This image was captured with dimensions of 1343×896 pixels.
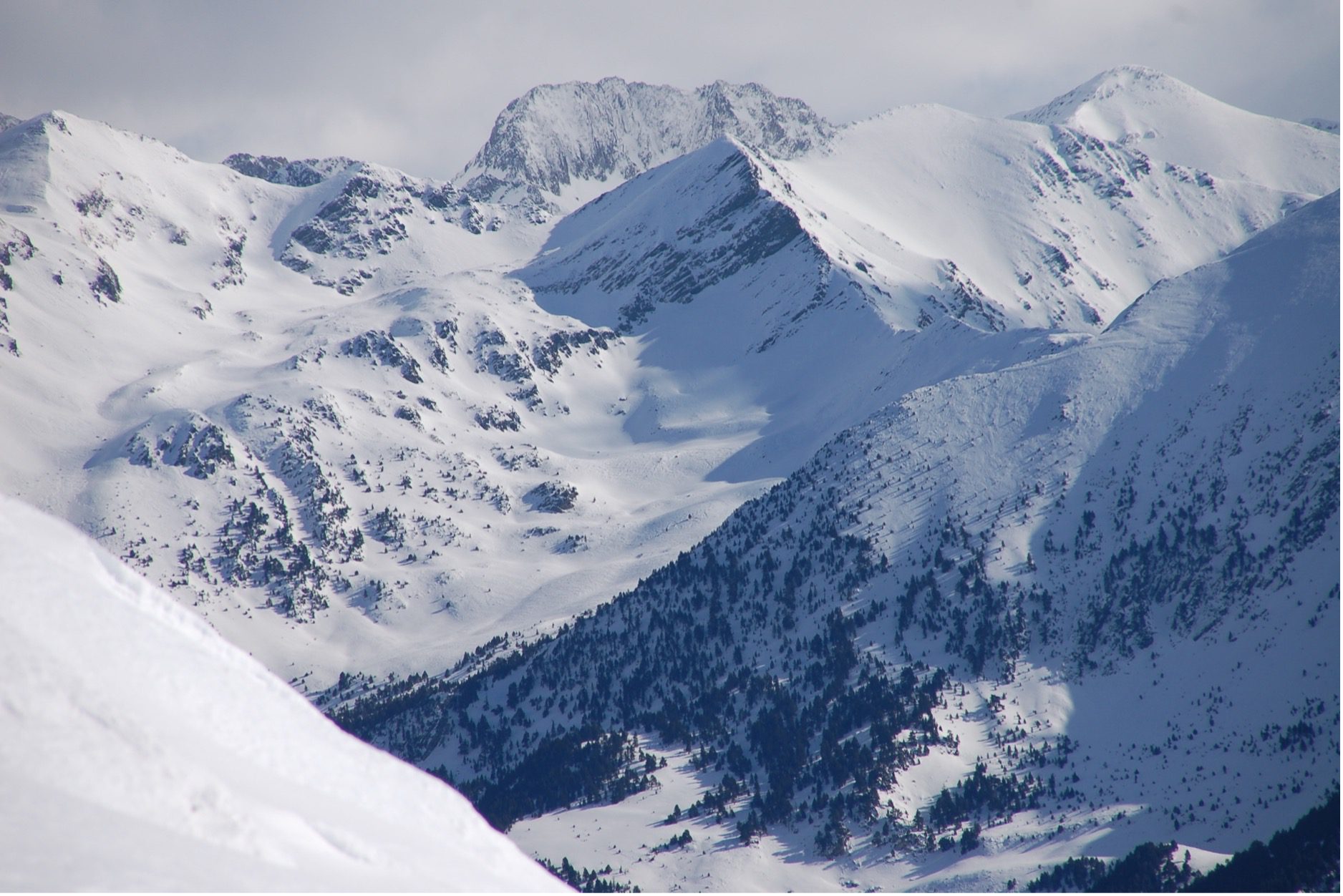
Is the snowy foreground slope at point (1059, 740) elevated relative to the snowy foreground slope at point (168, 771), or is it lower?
lower

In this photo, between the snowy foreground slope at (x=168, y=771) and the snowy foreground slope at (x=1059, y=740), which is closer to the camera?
the snowy foreground slope at (x=168, y=771)

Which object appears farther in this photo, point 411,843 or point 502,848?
point 502,848

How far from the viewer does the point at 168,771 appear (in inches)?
1089

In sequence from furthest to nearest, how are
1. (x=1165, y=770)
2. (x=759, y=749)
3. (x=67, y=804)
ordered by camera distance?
(x=759, y=749), (x=1165, y=770), (x=67, y=804)

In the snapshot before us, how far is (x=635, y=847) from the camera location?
169500 millimetres

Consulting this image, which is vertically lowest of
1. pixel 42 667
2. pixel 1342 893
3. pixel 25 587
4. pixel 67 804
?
pixel 1342 893

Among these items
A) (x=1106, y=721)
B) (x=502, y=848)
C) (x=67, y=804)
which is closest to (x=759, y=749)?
(x=1106, y=721)

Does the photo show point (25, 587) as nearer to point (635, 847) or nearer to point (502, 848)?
point (502, 848)

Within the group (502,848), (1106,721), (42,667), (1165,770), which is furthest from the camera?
(1106,721)

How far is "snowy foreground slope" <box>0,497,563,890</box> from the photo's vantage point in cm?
2459

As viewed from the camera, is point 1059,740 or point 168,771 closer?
point 168,771

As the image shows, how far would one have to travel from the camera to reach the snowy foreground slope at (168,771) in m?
24.6

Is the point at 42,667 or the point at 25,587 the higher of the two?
the point at 25,587

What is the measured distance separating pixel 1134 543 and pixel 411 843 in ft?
622
